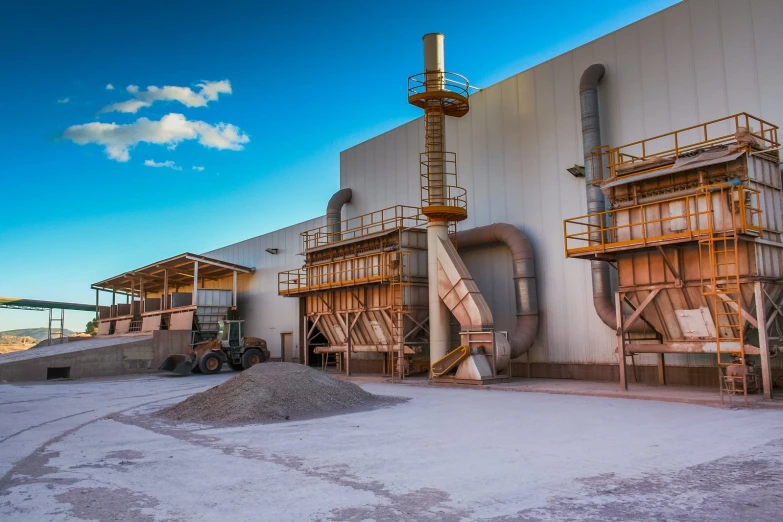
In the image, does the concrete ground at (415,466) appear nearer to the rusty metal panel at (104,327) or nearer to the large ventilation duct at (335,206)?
the large ventilation duct at (335,206)

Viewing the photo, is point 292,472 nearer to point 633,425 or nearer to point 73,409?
point 633,425

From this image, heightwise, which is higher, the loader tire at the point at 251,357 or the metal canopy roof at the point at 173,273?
the metal canopy roof at the point at 173,273

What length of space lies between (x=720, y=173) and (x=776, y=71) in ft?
14.7

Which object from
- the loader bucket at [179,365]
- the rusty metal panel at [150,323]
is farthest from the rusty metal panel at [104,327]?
the loader bucket at [179,365]

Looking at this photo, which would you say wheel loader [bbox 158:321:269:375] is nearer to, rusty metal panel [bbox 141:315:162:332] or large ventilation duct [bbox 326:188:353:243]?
large ventilation duct [bbox 326:188:353:243]

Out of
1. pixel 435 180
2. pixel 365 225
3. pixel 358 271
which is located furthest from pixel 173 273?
pixel 435 180

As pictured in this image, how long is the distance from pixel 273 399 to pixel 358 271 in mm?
13111

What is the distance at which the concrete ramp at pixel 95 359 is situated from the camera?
101 feet

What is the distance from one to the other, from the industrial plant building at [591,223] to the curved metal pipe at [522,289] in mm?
69

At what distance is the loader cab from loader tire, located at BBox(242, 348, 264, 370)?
2.34 ft

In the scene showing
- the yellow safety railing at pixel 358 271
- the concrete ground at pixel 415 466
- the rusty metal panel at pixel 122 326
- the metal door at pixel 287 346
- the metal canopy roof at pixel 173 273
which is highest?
the metal canopy roof at pixel 173 273

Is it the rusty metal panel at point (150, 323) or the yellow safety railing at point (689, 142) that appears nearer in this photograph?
the yellow safety railing at point (689, 142)

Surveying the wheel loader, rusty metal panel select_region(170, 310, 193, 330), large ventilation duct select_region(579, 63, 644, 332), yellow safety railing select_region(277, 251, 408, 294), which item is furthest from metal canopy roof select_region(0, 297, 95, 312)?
large ventilation duct select_region(579, 63, 644, 332)

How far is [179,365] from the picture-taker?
102ft
